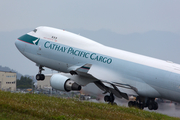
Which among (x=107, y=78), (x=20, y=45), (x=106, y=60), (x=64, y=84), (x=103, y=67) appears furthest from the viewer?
(x=20, y=45)

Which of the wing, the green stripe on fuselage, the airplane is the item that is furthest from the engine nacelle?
the green stripe on fuselage

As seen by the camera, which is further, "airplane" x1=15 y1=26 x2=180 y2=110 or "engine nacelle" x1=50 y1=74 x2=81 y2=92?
"engine nacelle" x1=50 y1=74 x2=81 y2=92

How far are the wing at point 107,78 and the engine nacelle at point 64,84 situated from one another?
1239mm

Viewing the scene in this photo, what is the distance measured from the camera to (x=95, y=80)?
959 inches

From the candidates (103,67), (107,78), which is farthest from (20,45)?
(107,78)

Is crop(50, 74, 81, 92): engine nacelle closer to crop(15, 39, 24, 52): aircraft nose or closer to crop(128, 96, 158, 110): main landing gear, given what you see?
crop(128, 96, 158, 110): main landing gear

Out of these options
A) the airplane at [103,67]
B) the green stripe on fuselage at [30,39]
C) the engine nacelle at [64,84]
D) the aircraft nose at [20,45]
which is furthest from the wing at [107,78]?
the aircraft nose at [20,45]

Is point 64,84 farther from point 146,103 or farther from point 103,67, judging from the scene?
point 146,103

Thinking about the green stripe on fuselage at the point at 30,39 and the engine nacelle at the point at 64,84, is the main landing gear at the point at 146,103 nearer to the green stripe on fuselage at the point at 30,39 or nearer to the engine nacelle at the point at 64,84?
the engine nacelle at the point at 64,84

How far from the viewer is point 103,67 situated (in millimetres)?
23922

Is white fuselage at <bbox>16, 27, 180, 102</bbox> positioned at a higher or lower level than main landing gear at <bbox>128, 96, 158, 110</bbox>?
higher

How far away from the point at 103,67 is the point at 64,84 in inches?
157

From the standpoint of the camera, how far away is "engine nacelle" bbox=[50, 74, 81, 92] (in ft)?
79.6

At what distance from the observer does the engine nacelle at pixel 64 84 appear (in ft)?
79.6
